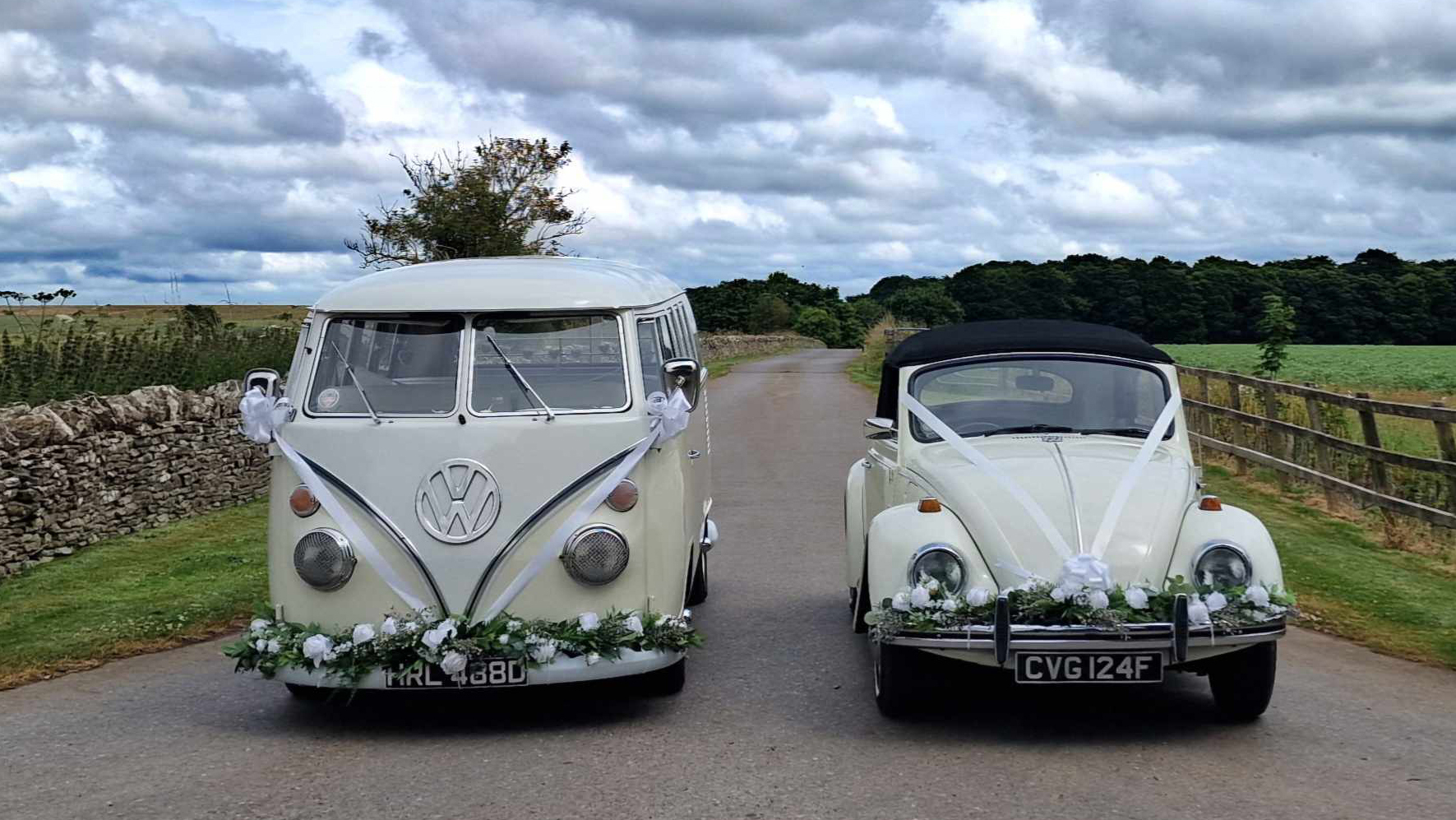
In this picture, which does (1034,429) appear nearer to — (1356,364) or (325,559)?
(325,559)

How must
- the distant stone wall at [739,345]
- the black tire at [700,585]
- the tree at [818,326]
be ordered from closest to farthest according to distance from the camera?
the black tire at [700,585], the distant stone wall at [739,345], the tree at [818,326]

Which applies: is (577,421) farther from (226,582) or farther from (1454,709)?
(226,582)

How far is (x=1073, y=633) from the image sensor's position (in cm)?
629

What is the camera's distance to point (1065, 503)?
6957 millimetres

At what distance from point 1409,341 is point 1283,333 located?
226 feet

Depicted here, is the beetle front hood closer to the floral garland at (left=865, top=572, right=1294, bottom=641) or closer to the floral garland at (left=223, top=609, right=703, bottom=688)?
the floral garland at (left=865, top=572, right=1294, bottom=641)

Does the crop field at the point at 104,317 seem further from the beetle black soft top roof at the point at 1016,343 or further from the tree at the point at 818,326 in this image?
the tree at the point at 818,326

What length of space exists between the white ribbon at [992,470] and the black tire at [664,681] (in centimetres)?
186

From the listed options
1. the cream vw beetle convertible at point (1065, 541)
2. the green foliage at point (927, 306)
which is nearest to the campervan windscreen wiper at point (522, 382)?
the cream vw beetle convertible at point (1065, 541)

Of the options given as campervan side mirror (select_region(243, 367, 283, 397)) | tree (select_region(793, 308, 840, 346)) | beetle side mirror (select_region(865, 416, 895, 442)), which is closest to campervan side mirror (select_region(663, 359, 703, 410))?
beetle side mirror (select_region(865, 416, 895, 442))

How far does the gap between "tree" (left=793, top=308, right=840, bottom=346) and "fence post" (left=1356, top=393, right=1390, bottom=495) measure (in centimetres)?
11046

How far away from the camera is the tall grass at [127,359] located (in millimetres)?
15383

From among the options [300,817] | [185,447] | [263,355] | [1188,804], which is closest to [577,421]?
[300,817]

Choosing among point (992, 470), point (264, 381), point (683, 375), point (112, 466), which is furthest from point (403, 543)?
point (112, 466)
